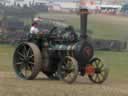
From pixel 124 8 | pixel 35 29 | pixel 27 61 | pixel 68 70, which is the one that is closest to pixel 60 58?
pixel 68 70

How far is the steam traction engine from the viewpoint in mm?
14148

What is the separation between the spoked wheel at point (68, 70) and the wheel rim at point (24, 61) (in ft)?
3.10

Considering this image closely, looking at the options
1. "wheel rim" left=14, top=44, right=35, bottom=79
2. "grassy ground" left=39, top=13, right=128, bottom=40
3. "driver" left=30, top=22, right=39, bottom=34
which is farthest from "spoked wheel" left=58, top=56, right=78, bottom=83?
"grassy ground" left=39, top=13, right=128, bottom=40

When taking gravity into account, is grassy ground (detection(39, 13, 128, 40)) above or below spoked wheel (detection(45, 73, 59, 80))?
below

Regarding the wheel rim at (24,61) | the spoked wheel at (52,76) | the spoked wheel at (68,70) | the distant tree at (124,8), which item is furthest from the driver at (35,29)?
the distant tree at (124,8)

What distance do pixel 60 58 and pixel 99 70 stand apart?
1160 millimetres

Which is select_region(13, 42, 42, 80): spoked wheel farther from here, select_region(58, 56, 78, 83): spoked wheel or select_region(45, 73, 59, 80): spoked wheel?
select_region(45, 73, 59, 80): spoked wheel

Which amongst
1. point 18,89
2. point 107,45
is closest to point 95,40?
point 107,45

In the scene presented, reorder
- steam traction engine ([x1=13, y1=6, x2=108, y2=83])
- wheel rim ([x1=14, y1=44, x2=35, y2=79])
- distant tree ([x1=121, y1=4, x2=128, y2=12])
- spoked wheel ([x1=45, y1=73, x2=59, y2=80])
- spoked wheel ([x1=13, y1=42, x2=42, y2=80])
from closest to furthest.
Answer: steam traction engine ([x1=13, y1=6, x2=108, y2=83]) < spoked wheel ([x1=13, y1=42, x2=42, y2=80]) < wheel rim ([x1=14, y1=44, x2=35, y2=79]) < spoked wheel ([x1=45, y1=73, x2=59, y2=80]) < distant tree ([x1=121, y1=4, x2=128, y2=12])

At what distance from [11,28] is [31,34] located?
88.8ft

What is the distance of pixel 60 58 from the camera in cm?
1472

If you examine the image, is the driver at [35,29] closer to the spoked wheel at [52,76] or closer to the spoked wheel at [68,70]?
the spoked wheel at [52,76]

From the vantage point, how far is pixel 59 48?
14648 millimetres

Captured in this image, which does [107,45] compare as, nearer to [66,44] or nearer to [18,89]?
[66,44]
